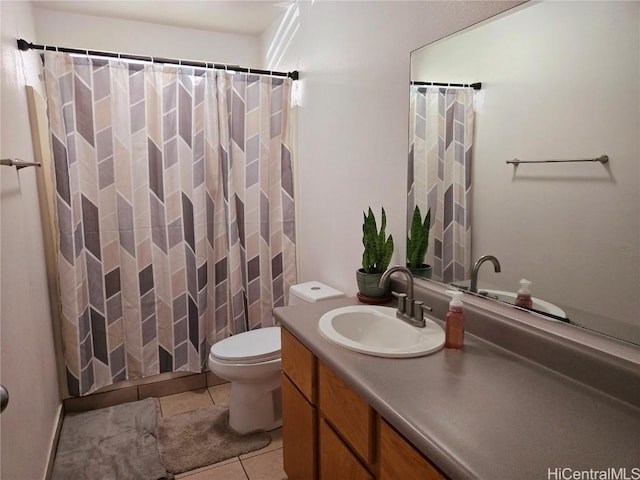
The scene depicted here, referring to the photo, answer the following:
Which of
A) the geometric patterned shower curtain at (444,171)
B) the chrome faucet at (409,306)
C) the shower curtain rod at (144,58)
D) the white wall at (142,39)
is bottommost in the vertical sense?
the chrome faucet at (409,306)

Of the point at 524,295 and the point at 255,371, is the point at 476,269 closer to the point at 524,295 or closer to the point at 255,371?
the point at 524,295

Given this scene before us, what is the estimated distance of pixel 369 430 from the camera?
1097mm

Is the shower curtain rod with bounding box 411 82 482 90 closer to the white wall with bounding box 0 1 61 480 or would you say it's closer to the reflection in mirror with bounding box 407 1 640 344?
the reflection in mirror with bounding box 407 1 640 344

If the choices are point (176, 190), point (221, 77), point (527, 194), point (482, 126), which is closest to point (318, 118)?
point (221, 77)

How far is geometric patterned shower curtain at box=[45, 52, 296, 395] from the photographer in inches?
88.7

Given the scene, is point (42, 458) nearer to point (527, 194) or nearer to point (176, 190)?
point (176, 190)

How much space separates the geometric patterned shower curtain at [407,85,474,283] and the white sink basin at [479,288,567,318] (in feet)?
0.42

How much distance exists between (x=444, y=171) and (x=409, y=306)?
53 centimetres

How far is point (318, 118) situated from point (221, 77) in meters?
0.63

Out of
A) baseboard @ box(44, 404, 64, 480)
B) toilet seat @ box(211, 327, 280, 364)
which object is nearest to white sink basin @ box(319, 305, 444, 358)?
toilet seat @ box(211, 327, 280, 364)

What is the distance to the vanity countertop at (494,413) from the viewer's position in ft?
2.58

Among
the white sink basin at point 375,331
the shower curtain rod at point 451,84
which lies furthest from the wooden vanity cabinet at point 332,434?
the shower curtain rod at point 451,84

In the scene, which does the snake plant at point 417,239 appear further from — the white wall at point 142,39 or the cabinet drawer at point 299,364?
the white wall at point 142,39

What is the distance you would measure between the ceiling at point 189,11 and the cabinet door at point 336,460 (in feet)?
7.79
